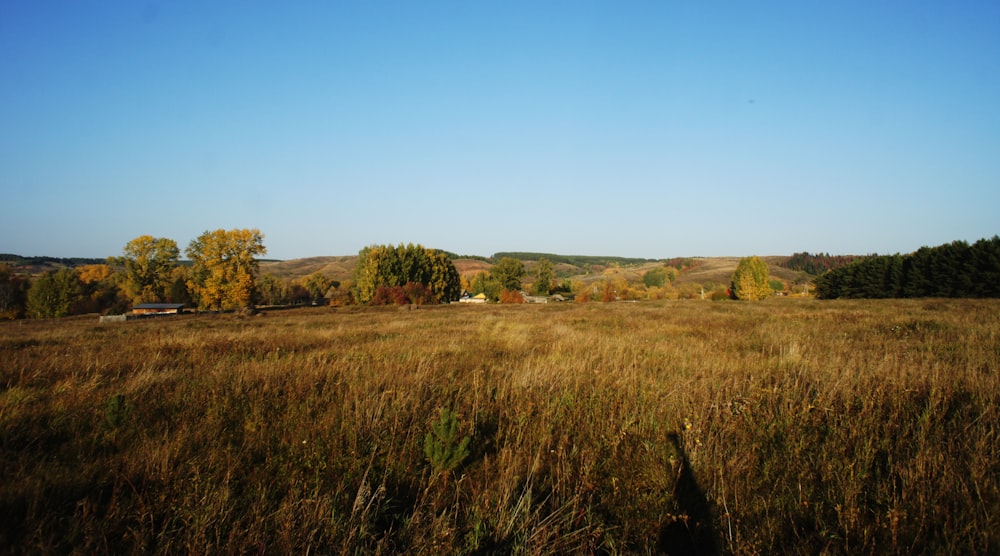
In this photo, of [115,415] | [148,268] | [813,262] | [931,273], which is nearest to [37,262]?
[148,268]

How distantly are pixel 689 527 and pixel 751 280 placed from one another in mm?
80770

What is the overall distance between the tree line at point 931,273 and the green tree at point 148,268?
94.1 meters

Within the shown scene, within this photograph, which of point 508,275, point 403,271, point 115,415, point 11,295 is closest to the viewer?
point 115,415

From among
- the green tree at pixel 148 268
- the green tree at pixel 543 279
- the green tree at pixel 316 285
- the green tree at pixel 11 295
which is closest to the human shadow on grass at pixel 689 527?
the green tree at pixel 148 268

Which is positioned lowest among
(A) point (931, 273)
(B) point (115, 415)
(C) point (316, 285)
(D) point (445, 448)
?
(C) point (316, 285)

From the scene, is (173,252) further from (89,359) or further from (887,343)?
(887,343)

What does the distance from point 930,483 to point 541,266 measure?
85.1 meters

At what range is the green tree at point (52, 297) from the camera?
165 feet

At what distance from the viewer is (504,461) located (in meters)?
3.26

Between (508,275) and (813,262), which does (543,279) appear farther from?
(813,262)

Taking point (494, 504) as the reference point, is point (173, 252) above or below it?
above

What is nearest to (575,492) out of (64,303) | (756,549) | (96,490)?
(756,549)

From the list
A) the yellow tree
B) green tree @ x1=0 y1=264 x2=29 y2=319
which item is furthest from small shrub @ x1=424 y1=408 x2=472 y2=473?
green tree @ x1=0 y1=264 x2=29 y2=319

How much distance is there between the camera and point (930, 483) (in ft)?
9.24
